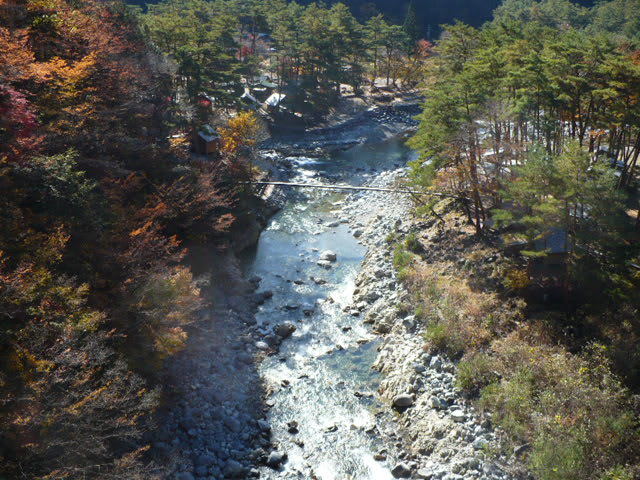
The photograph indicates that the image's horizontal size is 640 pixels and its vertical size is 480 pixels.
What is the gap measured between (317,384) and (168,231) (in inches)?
353

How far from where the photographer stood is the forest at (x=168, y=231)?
9.45 metres

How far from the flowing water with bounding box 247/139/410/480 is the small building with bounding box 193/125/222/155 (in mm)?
5558

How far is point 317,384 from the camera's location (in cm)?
1507

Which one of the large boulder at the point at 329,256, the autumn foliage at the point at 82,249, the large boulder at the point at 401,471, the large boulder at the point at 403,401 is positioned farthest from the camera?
the large boulder at the point at 329,256

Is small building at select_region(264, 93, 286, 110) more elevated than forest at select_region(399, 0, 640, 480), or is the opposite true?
forest at select_region(399, 0, 640, 480)

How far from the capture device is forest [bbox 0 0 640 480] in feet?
31.0

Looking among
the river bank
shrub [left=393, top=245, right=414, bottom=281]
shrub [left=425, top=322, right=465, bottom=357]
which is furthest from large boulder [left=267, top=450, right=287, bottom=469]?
shrub [left=393, top=245, right=414, bottom=281]

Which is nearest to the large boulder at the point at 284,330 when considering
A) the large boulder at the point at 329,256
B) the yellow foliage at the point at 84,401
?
the large boulder at the point at 329,256

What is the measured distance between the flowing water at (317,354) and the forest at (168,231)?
2.90 metres

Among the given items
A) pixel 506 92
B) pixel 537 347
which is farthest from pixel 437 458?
pixel 506 92

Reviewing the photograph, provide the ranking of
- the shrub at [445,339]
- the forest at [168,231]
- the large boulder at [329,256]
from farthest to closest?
the large boulder at [329,256], the shrub at [445,339], the forest at [168,231]

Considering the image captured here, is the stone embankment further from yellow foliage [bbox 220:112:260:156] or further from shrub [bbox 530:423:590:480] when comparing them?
yellow foliage [bbox 220:112:260:156]

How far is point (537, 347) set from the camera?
13.4m

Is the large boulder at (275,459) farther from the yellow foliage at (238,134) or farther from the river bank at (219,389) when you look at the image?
the yellow foliage at (238,134)
